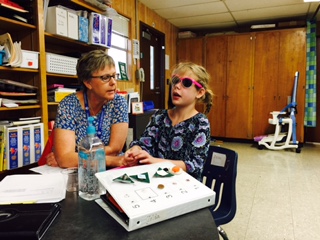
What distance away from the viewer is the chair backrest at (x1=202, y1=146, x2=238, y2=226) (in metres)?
1.36

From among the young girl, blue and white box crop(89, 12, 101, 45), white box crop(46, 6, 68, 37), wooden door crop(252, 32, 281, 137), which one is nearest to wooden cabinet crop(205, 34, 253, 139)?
wooden door crop(252, 32, 281, 137)

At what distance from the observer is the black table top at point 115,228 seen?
0.66m

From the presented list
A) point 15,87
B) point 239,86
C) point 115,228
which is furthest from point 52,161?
point 239,86

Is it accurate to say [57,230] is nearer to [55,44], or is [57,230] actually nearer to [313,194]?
[55,44]

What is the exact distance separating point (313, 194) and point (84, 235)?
2.80 m

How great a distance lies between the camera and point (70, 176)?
1.01 m

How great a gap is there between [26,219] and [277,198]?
2545 mm

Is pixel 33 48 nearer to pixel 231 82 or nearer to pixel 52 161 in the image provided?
pixel 52 161

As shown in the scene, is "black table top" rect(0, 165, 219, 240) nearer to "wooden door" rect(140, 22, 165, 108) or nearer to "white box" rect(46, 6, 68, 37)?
"white box" rect(46, 6, 68, 37)

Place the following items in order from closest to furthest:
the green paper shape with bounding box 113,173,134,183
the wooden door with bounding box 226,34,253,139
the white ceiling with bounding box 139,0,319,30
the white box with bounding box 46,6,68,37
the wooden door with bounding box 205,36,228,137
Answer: the green paper shape with bounding box 113,173,134,183 → the white box with bounding box 46,6,68,37 → the white ceiling with bounding box 139,0,319,30 → the wooden door with bounding box 226,34,253,139 → the wooden door with bounding box 205,36,228,137

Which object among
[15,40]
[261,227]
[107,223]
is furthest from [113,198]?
[15,40]

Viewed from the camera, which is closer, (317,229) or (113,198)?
(113,198)

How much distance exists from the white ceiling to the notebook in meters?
3.95

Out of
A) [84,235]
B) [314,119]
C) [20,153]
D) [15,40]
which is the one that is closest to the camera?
[84,235]
